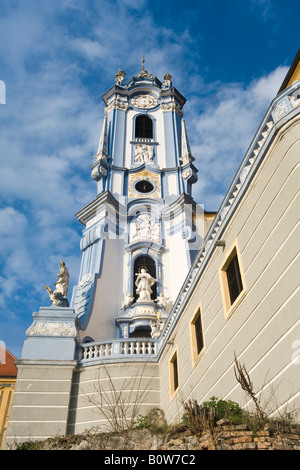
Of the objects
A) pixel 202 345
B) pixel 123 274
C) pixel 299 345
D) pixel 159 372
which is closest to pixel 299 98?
pixel 299 345

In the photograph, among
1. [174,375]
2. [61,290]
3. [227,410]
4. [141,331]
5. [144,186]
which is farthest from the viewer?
[144,186]

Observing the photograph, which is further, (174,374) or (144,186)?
(144,186)

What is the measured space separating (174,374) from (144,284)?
797cm

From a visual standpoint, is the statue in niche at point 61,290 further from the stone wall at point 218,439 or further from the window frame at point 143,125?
the window frame at point 143,125

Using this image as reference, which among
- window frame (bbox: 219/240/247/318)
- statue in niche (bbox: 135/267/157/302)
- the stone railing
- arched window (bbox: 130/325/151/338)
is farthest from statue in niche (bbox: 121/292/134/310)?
window frame (bbox: 219/240/247/318)

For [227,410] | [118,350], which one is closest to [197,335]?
[227,410]

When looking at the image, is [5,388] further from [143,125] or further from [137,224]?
[143,125]

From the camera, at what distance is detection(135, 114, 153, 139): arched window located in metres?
29.8

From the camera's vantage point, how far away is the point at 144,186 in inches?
1029

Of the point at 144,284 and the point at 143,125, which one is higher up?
the point at 143,125

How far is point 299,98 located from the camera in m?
8.09

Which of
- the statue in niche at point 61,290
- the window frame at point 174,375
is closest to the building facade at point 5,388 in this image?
the statue in niche at point 61,290

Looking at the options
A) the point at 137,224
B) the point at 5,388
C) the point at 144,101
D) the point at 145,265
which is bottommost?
the point at 5,388
